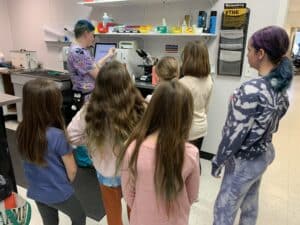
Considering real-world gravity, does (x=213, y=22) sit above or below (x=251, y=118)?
above

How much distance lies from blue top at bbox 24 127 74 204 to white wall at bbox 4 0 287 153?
1.99 m

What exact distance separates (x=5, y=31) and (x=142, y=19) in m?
2.93

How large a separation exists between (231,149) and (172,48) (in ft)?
6.37

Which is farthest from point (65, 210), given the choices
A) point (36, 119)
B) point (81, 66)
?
point (81, 66)

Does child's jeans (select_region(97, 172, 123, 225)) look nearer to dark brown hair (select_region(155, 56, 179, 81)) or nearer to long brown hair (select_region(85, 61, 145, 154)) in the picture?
long brown hair (select_region(85, 61, 145, 154))

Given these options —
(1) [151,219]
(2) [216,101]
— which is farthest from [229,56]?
(1) [151,219]

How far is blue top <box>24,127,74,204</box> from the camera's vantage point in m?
1.23

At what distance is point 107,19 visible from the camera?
322cm

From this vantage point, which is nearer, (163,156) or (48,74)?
(163,156)

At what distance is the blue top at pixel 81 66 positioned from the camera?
8.14ft

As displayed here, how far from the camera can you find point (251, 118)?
126cm

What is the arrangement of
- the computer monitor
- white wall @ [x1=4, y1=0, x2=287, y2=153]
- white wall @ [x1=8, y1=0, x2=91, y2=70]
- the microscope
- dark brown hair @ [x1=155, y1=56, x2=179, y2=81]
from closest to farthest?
1. dark brown hair @ [x1=155, y1=56, x2=179, y2=81]
2. white wall @ [x1=4, y1=0, x2=287, y2=153]
3. the microscope
4. the computer monitor
5. white wall @ [x1=8, y1=0, x2=91, y2=70]

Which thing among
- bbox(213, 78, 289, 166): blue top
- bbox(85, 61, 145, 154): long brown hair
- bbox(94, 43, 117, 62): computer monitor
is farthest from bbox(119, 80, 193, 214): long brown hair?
bbox(94, 43, 117, 62): computer monitor

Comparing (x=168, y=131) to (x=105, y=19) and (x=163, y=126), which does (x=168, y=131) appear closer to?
(x=163, y=126)
